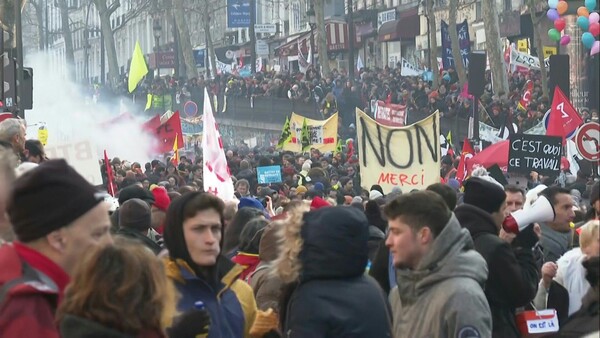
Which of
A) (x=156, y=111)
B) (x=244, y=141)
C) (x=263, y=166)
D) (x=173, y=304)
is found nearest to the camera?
(x=173, y=304)

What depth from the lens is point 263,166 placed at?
71.2 feet

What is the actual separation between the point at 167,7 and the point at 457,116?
35.5 metres

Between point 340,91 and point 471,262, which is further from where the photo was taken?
point 340,91

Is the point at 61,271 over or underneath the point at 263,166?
over

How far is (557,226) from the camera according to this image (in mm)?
8641

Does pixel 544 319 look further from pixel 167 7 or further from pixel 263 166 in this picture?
pixel 167 7

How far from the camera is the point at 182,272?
5309 millimetres

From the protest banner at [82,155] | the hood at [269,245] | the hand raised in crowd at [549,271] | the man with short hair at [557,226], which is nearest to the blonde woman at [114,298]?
the hood at [269,245]

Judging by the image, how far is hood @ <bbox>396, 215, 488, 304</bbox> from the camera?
18.5 feet

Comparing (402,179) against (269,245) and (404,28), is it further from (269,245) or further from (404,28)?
(404,28)

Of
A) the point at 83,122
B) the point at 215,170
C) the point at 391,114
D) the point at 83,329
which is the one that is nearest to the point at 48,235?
the point at 83,329

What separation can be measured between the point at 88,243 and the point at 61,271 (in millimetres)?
104

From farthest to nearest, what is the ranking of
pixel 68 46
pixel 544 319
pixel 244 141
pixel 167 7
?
pixel 68 46
pixel 167 7
pixel 244 141
pixel 544 319

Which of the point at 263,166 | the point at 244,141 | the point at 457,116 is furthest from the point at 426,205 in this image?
the point at 244,141
